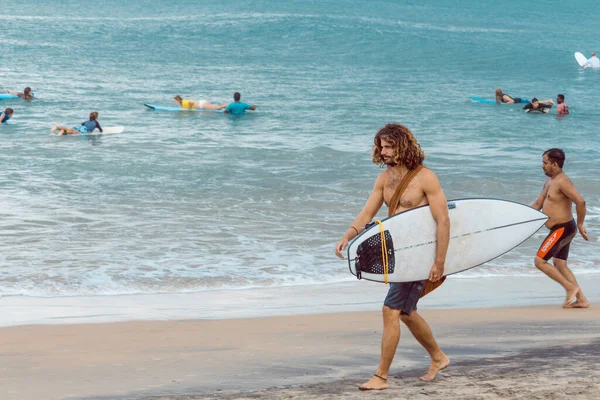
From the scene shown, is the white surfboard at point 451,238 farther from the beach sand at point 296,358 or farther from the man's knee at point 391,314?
the beach sand at point 296,358

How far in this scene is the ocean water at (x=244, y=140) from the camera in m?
9.85

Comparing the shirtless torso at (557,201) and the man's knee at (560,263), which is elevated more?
the shirtless torso at (557,201)

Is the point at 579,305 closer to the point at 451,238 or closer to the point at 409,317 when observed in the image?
the point at 451,238

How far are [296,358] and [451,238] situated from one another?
1294 millimetres

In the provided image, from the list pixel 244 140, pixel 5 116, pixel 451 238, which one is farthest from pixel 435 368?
pixel 5 116

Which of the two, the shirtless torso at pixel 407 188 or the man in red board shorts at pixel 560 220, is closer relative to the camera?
the shirtless torso at pixel 407 188

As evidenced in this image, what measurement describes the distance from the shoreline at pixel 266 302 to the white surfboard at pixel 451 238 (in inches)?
84.8

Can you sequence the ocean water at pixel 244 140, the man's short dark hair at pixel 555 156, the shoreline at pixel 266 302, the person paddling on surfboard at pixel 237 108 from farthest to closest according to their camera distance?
the person paddling on surfboard at pixel 237 108, the ocean water at pixel 244 140, the man's short dark hair at pixel 555 156, the shoreline at pixel 266 302

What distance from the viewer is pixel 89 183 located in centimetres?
1557

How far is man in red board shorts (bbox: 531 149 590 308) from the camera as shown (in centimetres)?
736

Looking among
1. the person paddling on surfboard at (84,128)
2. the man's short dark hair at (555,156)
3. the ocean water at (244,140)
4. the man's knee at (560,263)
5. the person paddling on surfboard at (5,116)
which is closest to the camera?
the man's short dark hair at (555,156)

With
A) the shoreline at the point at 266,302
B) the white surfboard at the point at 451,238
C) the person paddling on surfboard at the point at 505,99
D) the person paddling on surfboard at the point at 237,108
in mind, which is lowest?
the shoreline at the point at 266,302

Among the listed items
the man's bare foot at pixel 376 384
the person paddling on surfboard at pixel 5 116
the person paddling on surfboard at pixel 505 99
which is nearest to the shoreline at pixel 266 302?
the man's bare foot at pixel 376 384

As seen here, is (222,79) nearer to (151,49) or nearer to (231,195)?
Answer: (151,49)
